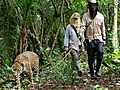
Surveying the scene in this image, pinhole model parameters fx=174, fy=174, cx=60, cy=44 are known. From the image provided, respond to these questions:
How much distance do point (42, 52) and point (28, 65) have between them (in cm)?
183

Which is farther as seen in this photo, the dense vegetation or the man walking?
the man walking

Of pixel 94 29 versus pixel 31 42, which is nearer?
pixel 94 29

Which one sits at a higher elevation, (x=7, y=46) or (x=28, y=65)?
(x=7, y=46)

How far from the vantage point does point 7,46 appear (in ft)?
9.47

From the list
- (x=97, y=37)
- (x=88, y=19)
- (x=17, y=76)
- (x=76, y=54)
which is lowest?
(x=17, y=76)

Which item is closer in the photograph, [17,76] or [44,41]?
[17,76]

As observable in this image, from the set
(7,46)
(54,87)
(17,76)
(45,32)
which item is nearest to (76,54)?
(54,87)

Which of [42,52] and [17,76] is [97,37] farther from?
[42,52]

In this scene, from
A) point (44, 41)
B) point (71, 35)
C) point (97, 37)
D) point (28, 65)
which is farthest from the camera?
point (44, 41)

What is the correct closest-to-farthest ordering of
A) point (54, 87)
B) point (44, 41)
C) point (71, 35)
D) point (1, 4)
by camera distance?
point (1, 4) < point (54, 87) < point (71, 35) < point (44, 41)

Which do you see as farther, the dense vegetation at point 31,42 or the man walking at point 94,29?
the man walking at point 94,29

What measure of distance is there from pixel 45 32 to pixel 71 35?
6.95ft

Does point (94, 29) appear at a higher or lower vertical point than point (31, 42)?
higher

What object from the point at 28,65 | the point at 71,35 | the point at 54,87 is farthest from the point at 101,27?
the point at 28,65
